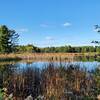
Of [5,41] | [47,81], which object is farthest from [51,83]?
[5,41]

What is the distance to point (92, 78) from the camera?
11.3 metres

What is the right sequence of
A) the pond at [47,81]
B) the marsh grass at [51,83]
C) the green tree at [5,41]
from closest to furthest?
the marsh grass at [51,83], the pond at [47,81], the green tree at [5,41]

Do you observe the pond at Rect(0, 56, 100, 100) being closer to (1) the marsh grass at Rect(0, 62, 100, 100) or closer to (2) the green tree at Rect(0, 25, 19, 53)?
(1) the marsh grass at Rect(0, 62, 100, 100)

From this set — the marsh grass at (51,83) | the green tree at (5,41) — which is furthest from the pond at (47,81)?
the green tree at (5,41)

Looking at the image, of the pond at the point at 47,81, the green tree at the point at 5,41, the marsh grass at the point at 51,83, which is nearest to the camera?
the marsh grass at the point at 51,83

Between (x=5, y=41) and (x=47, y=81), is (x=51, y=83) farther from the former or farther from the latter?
(x=5, y=41)

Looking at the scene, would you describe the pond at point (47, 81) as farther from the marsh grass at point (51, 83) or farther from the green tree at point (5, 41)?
the green tree at point (5, 41)

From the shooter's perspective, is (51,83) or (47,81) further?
(47,81)

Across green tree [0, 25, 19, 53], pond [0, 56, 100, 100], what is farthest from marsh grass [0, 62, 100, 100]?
green tree [0, 25, 19, 53]

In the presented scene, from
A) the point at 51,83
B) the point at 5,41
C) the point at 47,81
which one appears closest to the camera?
the point at 51,83

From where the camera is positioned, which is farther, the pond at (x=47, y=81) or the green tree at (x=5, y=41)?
the green tree at (x=5, y=41)

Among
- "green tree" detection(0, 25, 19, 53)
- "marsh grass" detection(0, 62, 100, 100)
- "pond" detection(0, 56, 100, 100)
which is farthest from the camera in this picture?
"green tree" detection(0, 25, 19, 53)

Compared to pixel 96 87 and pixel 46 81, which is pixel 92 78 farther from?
pixel 46 81

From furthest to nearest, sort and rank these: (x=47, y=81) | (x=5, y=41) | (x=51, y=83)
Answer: (x=5, y=41)
(x=47, y=81)
(x=51, y=83)
